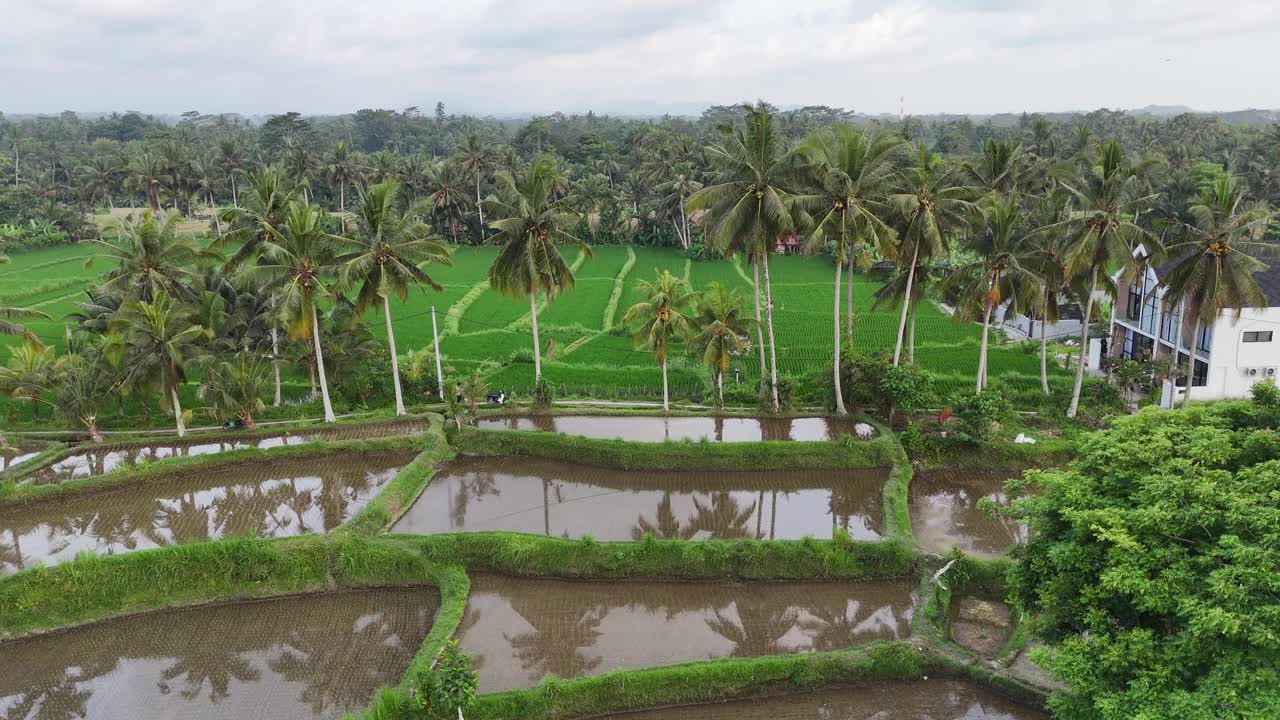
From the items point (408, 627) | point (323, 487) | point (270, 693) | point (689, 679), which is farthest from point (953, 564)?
point (323, 487)

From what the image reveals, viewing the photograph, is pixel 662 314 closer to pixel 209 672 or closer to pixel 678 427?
pixel 678 427

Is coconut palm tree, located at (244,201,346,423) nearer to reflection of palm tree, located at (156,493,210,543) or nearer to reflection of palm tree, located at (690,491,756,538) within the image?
reflection of palm tree, located at (156,493,210,543)

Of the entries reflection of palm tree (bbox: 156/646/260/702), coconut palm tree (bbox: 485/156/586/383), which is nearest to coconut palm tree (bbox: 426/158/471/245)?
coconut palm tree (bbox: 485/156/586/383)

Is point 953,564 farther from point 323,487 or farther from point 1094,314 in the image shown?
point 323,487

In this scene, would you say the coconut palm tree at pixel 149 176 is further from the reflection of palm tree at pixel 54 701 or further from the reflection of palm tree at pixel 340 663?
the reflection of palm tree at pixel 340 663

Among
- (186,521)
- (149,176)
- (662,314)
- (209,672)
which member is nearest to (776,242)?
(662,314)
